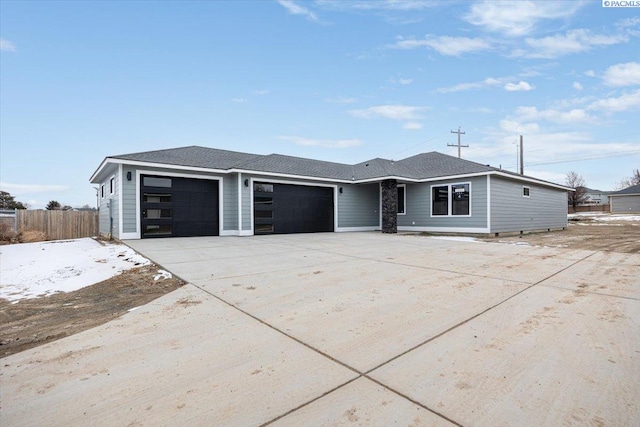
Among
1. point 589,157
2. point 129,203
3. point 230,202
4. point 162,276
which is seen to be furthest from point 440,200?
point 589,157

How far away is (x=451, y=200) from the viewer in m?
13.8

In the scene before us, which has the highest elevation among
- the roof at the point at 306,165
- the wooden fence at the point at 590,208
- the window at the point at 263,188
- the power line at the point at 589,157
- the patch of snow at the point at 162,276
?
the power line at the point at 589,157

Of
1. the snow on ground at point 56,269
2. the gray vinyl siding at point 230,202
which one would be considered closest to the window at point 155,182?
the gray vinyl siding at point 230,202

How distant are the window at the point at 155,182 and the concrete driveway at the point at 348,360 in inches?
335

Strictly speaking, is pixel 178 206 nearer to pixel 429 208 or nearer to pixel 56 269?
pixel 56 269

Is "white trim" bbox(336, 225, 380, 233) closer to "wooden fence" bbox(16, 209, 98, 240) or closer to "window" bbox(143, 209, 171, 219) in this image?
"window" bbox(143, 209, 171, 219)

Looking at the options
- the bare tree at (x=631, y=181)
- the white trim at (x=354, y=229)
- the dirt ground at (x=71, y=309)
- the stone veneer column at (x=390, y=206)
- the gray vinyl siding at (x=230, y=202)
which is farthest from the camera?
the bare tree at (x=631, y=181)

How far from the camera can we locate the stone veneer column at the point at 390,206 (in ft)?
47.7

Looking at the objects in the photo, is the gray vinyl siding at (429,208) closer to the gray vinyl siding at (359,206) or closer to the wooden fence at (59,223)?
the gray vinyl siding at (359,206)

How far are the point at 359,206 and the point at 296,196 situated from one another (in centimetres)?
406

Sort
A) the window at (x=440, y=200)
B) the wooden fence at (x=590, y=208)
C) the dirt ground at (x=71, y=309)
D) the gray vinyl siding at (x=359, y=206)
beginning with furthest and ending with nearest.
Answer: the wooden fence at (x=590, y=208)
the gray vinyl siding at (x=359, y=206)
the window at (x=440, y=200)
the dirt ground at (x=71, y=309)

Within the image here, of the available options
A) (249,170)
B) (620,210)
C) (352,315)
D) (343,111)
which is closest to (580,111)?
(343,111)

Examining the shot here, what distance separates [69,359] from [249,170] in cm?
1069

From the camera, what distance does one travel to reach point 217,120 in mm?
16438
